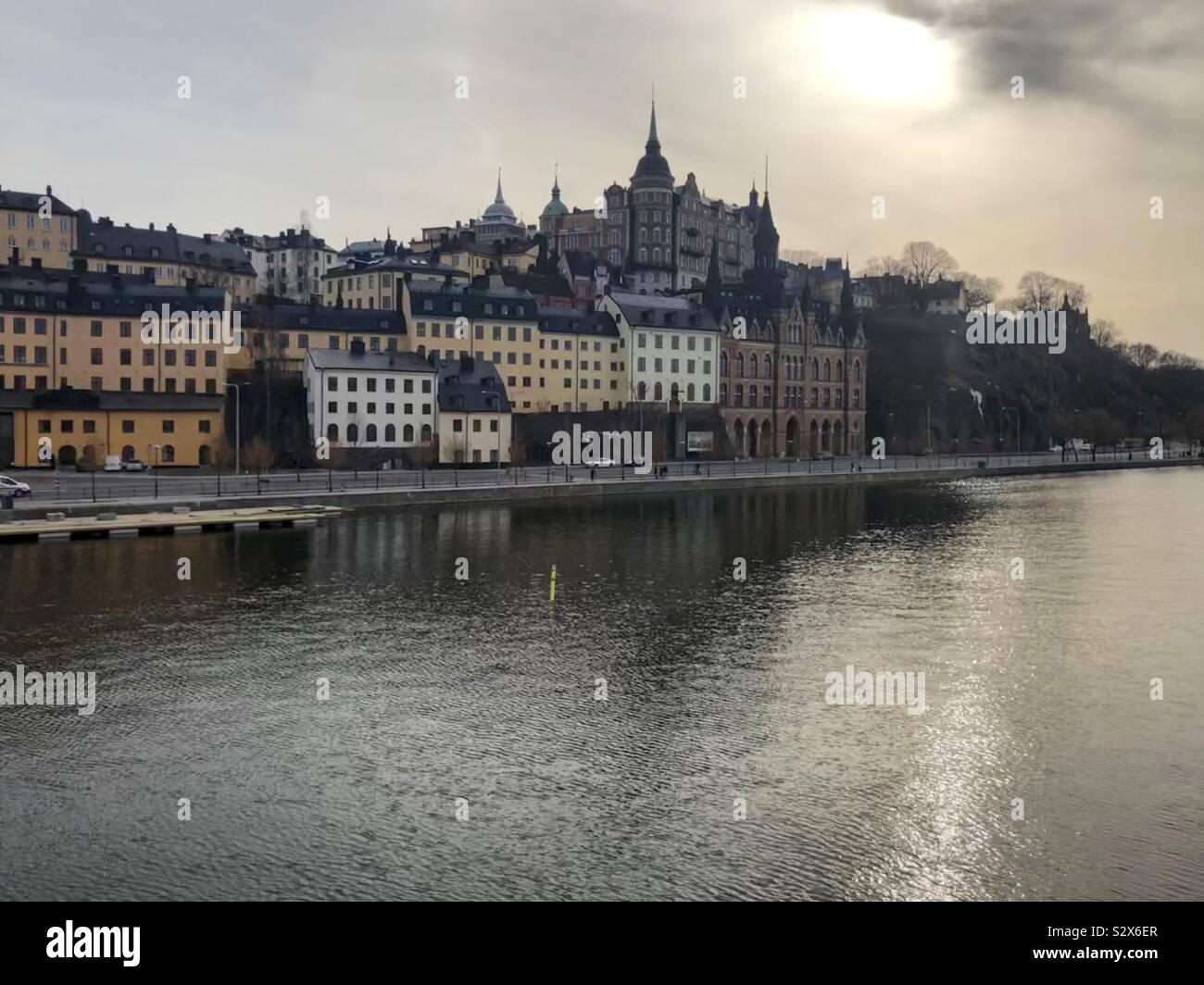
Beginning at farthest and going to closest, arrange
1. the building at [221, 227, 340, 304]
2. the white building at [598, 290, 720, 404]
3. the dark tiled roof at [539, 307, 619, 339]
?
the building at [221, 227, 340, 304] → the white building at [598, 290, 720, 404] → the dark tiled roof at [539, 307, 619, 339]

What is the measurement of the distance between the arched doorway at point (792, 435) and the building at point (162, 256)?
5584 centimetres

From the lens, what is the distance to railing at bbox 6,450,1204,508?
202ft

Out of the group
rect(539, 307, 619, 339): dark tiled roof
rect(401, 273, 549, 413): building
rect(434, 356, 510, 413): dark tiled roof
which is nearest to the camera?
rect(434, 356, 510, 413): dark tiled roof

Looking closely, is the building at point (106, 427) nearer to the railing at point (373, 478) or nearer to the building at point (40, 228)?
the railing at point (373, 478)

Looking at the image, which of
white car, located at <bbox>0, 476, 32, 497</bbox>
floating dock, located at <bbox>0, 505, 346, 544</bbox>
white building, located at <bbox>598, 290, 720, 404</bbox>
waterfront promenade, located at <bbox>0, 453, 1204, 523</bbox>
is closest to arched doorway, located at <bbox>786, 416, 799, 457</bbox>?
waterfront promenade, located at <bbox>0, 453, 1204, 523</bbox>

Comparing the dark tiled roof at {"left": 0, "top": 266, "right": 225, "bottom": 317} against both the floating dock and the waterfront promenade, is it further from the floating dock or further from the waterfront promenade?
the floating dock

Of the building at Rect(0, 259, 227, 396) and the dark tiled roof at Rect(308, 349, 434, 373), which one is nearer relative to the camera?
the building at Rect(0, 259, 227, 396)

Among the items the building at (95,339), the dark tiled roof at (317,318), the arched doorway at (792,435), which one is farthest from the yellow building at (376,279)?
the arched doorway at (792,435)

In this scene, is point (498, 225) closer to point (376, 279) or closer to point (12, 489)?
point (376, 279)

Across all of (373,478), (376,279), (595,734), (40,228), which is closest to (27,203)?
(40,228)

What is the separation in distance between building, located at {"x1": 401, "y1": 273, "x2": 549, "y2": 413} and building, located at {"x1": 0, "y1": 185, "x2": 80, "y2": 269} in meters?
38.5

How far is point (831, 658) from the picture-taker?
28.3 m
